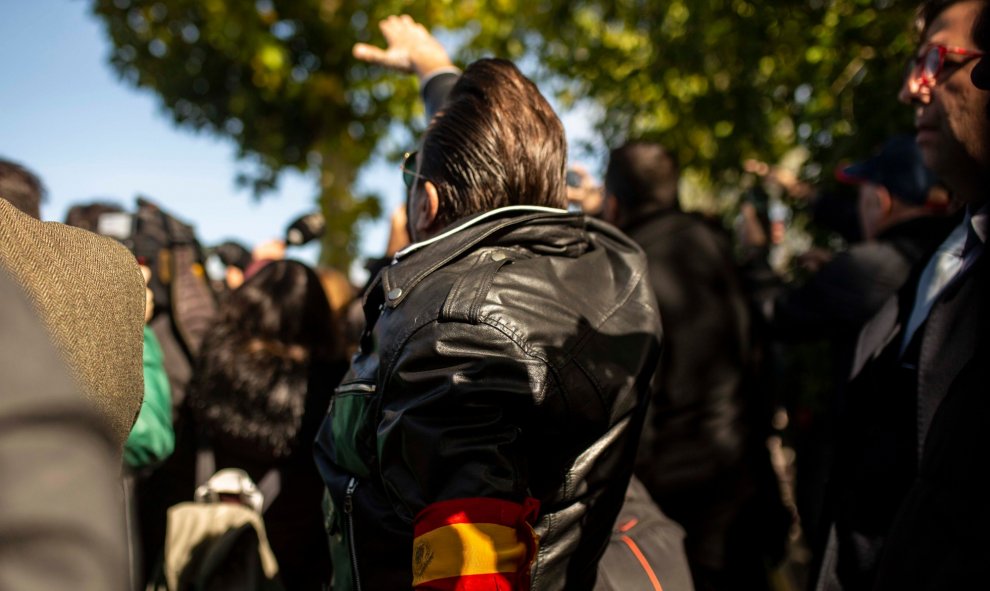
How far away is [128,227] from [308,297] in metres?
1.01

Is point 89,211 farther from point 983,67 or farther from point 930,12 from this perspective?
point 983,67

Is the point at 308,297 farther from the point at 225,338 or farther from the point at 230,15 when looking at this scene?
the point at 230,15

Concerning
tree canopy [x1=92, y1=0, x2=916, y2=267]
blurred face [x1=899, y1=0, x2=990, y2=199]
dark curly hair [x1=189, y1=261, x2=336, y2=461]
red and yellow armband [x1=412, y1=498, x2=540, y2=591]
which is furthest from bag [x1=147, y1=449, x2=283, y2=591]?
tree canopy [x1=92, y1=0, x2=916, y2=267]

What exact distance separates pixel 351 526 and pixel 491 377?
1.53ft

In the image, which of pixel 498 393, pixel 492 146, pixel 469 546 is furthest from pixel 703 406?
pixel 469 546

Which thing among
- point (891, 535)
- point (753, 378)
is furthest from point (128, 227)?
point (891, 535)

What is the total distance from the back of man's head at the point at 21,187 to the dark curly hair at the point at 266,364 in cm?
70

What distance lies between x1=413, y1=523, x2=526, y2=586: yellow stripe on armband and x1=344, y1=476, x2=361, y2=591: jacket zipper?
0.31m

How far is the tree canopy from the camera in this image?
3719 mm

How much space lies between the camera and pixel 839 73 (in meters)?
3.75

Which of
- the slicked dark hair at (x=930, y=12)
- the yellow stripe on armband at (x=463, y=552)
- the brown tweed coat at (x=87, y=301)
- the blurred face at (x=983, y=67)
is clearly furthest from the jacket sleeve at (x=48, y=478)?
the slicked dark hair at (x=930, y=12)

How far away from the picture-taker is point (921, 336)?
1.87 metres

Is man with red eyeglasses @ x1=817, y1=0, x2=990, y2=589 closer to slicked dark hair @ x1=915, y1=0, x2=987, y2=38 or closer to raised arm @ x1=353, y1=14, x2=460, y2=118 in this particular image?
slicked dark hair @ x1=915, y1=0, x2=987, y2=38

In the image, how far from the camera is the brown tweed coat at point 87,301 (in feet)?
2.85
